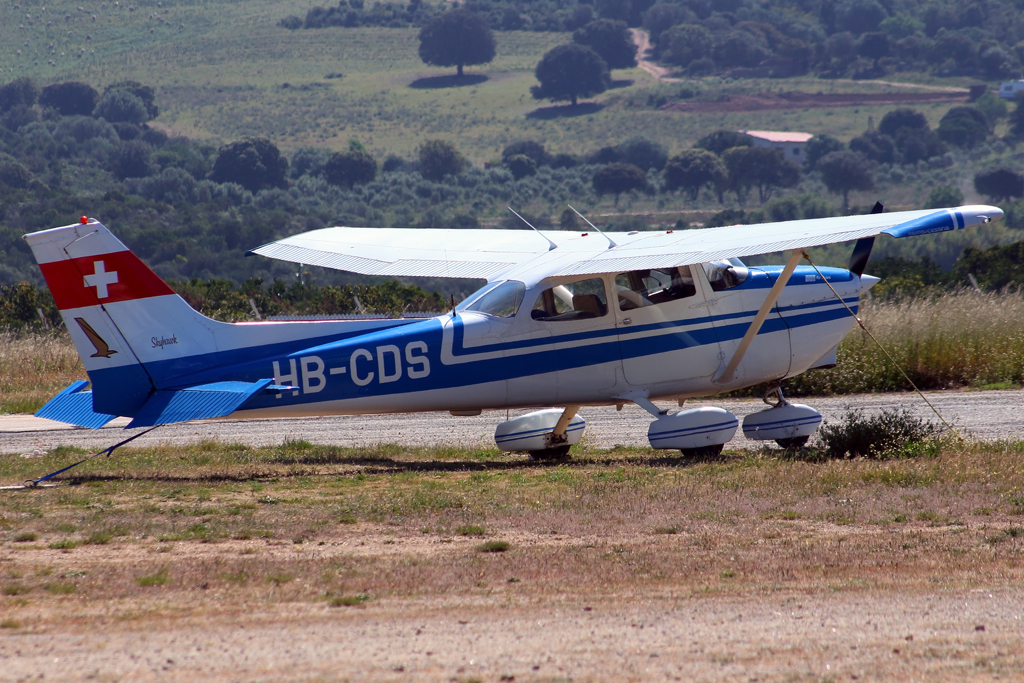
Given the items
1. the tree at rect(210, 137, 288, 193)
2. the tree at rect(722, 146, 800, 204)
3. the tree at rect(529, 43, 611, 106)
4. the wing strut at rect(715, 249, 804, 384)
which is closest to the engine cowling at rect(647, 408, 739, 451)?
the wing strut at rect(715, 249, 804, 384)

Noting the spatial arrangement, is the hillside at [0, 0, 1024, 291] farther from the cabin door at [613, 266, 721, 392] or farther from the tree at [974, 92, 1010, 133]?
the cabin door at [613, 266, 721, 392]

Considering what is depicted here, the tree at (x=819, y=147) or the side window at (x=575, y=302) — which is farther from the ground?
the side window at (x=575, y=302)

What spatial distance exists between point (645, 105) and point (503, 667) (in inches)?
5607

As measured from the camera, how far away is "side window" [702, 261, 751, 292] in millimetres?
11812

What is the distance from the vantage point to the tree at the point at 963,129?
396 feet

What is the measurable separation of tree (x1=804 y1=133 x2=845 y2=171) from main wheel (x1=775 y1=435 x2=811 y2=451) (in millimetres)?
109531

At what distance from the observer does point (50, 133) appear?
11838cm

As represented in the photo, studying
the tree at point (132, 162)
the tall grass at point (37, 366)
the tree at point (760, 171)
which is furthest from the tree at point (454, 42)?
the tall grass at point (37, 366)

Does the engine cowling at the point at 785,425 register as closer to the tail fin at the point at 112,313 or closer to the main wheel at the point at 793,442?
the main wheel at the point at 793,442

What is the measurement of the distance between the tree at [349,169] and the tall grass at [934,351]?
9468cm

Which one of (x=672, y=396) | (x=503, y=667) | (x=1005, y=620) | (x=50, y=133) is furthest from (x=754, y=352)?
(x=50, y=133)

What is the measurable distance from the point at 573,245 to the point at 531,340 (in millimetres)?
1810

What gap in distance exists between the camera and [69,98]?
424 ft

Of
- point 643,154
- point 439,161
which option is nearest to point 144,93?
point 439,161
